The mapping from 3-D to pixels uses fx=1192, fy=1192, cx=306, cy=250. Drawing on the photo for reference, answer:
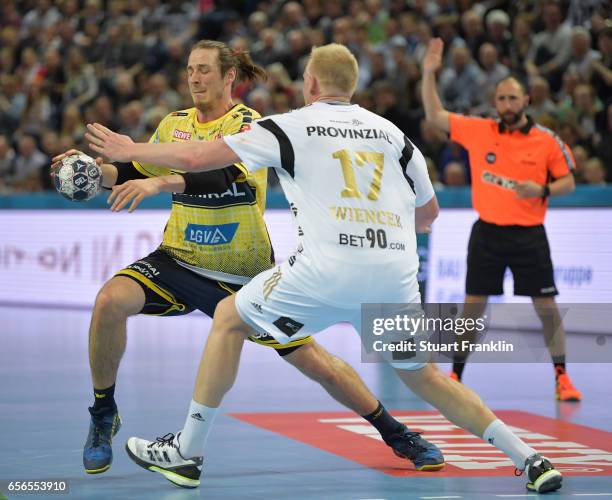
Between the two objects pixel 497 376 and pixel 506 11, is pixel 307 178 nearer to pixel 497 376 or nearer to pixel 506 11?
pixel 497 376

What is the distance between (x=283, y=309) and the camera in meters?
5.50

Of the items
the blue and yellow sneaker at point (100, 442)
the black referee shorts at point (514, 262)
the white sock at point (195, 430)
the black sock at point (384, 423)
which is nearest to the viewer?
the white sock at point (195, 430)

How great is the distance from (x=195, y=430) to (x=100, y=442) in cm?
65

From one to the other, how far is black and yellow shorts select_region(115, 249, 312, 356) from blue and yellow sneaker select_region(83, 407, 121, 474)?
590 mm

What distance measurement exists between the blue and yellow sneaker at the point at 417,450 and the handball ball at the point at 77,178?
2078 millimetres

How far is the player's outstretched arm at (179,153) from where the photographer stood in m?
5.46

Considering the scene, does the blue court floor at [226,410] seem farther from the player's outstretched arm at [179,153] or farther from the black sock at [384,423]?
the player's outstretched arm at [179,153]

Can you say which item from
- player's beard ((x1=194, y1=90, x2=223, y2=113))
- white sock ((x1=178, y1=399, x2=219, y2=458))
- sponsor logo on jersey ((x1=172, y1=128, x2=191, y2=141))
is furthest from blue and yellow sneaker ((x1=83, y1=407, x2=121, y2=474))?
player's beard ((x1=194, y1=90, x2=223, y2=113))

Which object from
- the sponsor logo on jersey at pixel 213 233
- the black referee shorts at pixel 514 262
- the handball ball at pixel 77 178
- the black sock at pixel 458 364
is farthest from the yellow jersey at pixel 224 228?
the black referee shorts at pixel 514 262

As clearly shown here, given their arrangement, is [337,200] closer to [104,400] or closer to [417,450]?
[417,450]

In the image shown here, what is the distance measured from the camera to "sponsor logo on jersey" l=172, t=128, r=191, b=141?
22.2 ft

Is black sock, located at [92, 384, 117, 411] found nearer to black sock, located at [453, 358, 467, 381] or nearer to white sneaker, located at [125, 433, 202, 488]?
white sneaker, located at [125, 433, 202, 488]

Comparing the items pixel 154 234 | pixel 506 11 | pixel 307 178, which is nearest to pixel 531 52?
pixel 506 11

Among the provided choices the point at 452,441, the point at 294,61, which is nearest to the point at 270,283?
the point at 452,441
